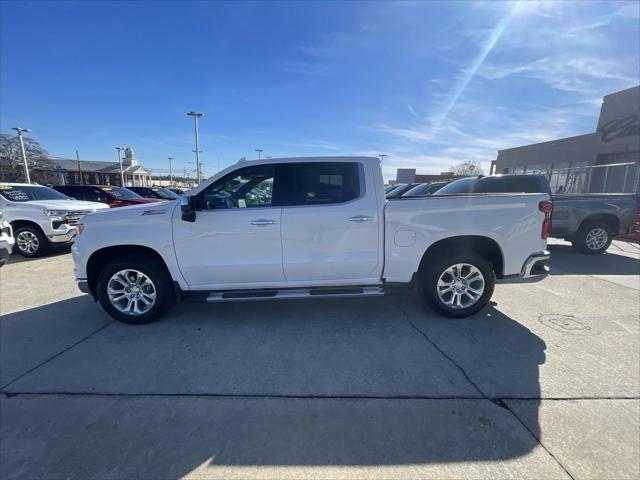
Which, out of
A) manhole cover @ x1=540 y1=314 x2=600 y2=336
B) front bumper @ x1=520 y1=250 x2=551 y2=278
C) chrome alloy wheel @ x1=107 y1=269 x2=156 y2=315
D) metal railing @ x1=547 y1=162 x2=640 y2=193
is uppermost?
metal railing @ x1=547 y1=162 x2=640 y2=193

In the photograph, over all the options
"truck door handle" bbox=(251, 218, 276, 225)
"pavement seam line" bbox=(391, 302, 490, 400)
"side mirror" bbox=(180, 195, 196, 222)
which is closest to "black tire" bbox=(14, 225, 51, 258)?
"side mirror" bbox=(180, 195, 196, 222)

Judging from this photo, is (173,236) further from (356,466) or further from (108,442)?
(356,466)

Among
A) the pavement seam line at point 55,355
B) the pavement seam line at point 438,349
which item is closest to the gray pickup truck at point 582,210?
the pavement seam line at point 438,349

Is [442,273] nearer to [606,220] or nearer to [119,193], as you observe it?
[606,220]

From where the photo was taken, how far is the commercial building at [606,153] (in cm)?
1858

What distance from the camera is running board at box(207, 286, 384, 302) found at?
143 inches

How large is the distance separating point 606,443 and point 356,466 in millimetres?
1719

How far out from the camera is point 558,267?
6.47 metres

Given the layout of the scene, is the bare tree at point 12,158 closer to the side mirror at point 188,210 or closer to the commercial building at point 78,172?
the commercial building at point 78,172

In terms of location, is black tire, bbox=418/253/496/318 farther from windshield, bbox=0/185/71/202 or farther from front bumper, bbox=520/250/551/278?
windshield, bbox=0/185/71/202

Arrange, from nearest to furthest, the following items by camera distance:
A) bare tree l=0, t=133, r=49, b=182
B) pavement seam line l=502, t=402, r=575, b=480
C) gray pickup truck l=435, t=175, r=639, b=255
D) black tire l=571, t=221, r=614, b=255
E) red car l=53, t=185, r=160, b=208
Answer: pavement seam line l=502, t=402, r=575, b=480 → gray pickup truck l=435, t=175, r=639, b=255 → black tire l=571, t=221, r=614, b=255 → red car l=53, t=185, r=160, b=208 → bare tree l=0, t=133, r=49, b=182

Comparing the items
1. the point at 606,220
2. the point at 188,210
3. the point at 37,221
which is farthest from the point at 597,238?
the point at 37,221

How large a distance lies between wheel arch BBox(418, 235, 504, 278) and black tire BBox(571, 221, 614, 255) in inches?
220

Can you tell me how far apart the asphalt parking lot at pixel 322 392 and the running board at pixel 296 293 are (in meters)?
0.39
